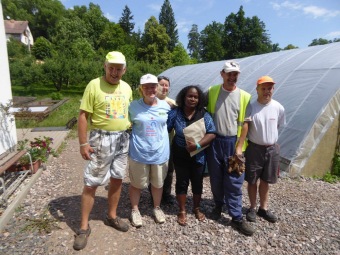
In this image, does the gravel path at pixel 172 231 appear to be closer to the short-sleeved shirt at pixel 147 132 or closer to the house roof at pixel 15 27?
the short-sleeved shirt at pixel 147 132

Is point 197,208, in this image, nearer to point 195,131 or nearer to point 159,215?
point 159,215

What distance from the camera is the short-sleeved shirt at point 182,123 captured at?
315 cm

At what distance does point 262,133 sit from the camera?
3.24 meters

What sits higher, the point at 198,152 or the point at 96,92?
the point at 96,92

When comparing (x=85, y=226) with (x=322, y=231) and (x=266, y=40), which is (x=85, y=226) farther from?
(x=266, y=40)

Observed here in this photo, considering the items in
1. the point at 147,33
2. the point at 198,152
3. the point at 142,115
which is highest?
the point at 147,33

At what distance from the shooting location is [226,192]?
3322mm

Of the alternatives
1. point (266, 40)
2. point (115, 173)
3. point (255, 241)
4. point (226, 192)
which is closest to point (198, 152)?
point (226, 192)

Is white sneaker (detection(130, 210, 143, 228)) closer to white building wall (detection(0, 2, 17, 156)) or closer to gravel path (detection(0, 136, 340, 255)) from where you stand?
gravel path (detection(0, 136, 340, 255))

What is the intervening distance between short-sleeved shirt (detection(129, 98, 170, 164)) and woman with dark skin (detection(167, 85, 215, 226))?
0.21 metres

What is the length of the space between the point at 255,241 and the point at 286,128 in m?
2.99

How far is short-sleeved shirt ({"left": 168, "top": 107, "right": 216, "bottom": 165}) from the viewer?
315cm

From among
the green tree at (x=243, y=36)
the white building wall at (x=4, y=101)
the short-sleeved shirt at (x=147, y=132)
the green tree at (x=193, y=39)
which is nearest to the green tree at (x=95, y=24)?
the green tree at (x=243, y=36)

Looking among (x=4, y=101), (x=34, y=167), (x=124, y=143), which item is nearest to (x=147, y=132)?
(x=124, y=143)
